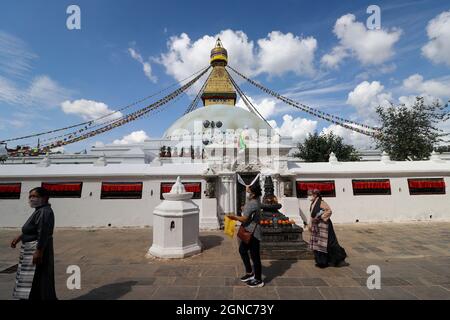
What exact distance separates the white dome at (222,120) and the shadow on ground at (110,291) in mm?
21338

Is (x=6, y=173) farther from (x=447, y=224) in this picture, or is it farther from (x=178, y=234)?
(x=447, y=224)

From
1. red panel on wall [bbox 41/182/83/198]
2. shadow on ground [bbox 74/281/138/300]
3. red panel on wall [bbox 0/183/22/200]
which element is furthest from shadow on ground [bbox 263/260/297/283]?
red panel on wall [bbox 0/183/22/200]

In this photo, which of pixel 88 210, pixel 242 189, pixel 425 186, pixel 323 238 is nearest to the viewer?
pixel 323 238

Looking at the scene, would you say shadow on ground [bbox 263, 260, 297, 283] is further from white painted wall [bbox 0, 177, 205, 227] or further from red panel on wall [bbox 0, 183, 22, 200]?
red panel on wall [bbox 0, 183, 22, 200]

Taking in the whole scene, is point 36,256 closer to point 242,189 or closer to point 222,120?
point 242,189

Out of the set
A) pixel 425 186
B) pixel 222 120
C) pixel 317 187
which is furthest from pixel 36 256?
pixel 222 120

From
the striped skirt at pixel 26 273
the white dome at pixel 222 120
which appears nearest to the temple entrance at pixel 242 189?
the striped skirt at pixel 26 273

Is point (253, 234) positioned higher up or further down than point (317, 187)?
further down

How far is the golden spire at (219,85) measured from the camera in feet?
119

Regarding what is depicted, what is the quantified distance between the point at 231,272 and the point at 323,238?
215cm

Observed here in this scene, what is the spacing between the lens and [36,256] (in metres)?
3.12

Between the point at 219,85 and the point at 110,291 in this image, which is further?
the point at 219,85

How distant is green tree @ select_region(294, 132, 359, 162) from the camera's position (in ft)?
61.4

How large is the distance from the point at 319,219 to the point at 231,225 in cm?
216
